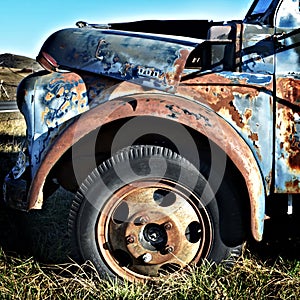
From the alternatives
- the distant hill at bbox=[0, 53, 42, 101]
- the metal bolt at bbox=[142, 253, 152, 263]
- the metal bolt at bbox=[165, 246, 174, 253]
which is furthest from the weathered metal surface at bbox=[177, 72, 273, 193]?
the distant hill at bbox=[0, 53, 42, 101]

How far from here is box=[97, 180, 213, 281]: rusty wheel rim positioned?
2684mm

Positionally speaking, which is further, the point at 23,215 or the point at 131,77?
the point at 23,215

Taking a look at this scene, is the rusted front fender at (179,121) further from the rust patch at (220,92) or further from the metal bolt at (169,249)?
the metal bolt at (169,249)

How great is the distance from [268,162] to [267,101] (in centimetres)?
34

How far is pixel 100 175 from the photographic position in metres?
2.73

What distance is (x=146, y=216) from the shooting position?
269cm

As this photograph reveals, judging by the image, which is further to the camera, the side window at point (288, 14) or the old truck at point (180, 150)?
the side window at point (288, 14)

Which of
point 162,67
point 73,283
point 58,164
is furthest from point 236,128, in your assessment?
point 73,283

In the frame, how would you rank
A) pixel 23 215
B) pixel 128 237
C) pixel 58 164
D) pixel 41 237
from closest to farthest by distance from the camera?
pixel 128 237 < pixel 58 164 < pixel 41 237 < pixel 23 215

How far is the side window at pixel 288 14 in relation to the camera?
2842 mm

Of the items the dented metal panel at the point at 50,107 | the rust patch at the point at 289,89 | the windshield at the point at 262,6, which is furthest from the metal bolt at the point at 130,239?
the windshield at the point at 262,6

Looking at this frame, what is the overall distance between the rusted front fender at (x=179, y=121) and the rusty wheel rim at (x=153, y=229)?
0.30 metres

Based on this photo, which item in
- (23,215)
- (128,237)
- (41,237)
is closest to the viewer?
(128,237)

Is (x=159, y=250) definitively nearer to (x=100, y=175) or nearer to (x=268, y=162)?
(x=100, y=175)
